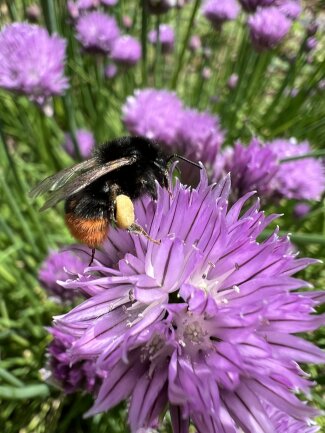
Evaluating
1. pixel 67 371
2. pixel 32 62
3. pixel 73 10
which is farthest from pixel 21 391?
pixel 73 10

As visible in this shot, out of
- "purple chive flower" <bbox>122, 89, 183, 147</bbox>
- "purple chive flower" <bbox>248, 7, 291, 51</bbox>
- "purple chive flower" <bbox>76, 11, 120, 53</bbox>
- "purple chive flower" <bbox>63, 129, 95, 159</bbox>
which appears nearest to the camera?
"purple chive flower" <bbox>122, 89, 183, 147</bbox>

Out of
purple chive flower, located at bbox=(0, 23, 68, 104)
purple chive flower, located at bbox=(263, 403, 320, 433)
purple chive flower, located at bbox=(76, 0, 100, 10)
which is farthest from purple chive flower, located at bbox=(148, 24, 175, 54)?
purple chive flower, located at bbox=(263, 403, 320, 433)

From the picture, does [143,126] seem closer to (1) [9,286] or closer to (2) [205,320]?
(1) [9,286]

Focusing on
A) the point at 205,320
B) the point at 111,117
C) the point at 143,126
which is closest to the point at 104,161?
the point at 205,320

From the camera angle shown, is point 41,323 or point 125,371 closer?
point 125,371

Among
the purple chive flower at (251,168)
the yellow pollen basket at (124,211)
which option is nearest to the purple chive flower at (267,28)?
the purple chive flower at (251,168)

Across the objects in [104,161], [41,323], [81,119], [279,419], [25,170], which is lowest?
[279,419]

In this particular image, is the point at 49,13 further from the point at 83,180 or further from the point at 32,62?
the point at 83,180

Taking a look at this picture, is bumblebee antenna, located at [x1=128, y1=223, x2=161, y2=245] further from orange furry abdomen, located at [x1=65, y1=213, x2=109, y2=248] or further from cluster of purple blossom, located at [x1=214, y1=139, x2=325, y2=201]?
cluster of purple blossom, located at [x1=214, y1=139, x2=325, y2=201]
